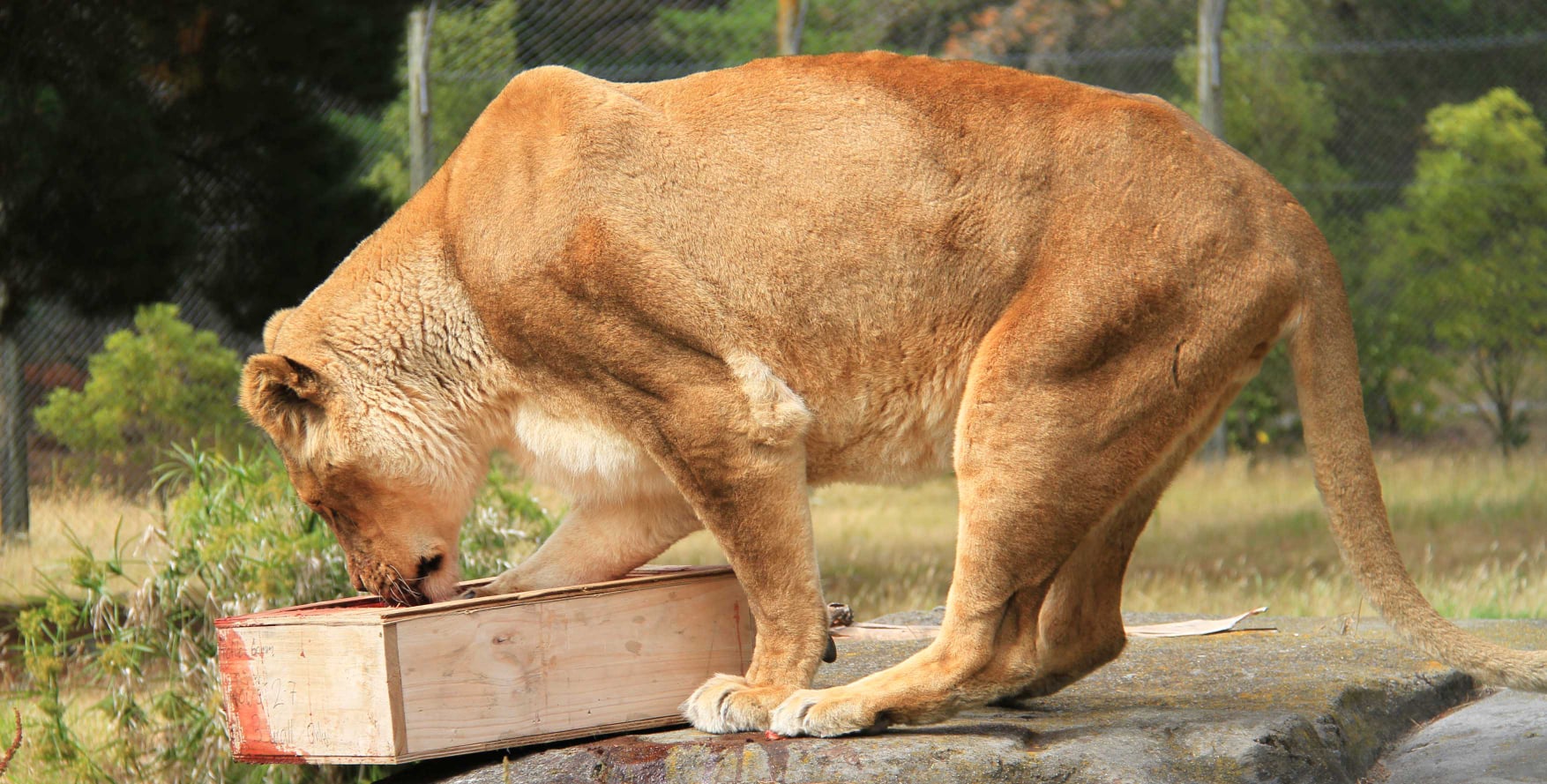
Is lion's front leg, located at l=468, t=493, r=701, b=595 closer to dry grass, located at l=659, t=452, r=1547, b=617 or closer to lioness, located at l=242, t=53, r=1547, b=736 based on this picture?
lioness, located at l=242, t=53, r=1547, b=736

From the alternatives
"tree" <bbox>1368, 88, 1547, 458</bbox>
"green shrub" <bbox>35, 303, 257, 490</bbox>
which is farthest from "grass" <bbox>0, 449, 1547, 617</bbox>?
"tree" <bbox>1368, 88, 1547, 458</bbox>

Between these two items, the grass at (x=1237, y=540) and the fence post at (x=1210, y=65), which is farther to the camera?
the fence post at (x=1210, y=65)

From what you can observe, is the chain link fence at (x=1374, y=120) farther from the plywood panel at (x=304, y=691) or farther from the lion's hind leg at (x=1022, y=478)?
the lion's hind leg at (x=1022, y=478)

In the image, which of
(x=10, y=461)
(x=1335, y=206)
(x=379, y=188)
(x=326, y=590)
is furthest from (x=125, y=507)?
(x=1335, y=206)

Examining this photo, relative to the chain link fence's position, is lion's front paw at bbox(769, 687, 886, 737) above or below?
below

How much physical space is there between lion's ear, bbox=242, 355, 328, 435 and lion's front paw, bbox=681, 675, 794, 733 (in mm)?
1237

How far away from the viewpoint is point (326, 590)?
4.97 meters

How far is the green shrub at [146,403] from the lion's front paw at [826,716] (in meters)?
6.32

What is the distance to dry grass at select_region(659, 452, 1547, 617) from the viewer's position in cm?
757

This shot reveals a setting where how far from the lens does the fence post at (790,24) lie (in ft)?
30.6

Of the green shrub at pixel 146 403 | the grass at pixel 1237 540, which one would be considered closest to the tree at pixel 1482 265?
the grass at pixel 1237 540

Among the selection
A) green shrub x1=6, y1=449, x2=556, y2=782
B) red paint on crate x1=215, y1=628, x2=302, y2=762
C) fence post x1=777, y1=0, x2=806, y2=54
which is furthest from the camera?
fence post x1=777, y1=0, x2=806, y2=54

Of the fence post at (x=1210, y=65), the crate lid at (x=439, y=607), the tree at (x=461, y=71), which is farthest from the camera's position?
the tree at (x=461, y=71)

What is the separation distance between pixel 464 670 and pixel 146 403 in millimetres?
6495
